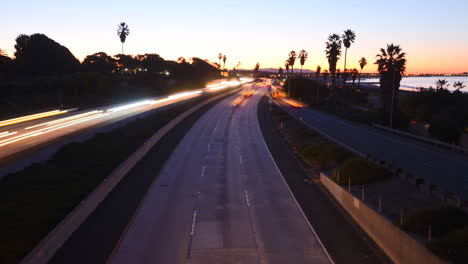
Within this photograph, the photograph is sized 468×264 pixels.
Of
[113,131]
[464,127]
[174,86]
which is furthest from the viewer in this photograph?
[174,86]

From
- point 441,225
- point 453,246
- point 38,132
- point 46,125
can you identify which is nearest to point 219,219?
point 441,225

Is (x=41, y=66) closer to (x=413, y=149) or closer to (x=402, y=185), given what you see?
(x=413, y=149)

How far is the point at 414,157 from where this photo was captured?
3094 cm

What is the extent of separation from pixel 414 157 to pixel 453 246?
19.5 m

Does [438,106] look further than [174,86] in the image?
No

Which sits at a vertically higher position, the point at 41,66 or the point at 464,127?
the point at 41,66

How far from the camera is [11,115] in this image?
52.7 metres

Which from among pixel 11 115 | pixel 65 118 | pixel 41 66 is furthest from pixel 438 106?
pixel 41 66

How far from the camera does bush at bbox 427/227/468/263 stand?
12.2 meters

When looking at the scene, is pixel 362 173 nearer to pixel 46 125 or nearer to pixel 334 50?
pixel 46 125

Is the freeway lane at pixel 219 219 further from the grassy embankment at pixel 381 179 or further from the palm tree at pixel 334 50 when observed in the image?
the palm tree at pixel 334 50

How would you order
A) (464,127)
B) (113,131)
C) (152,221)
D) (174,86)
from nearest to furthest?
(152,221) → (113,131) → (464,127) → (174,86)

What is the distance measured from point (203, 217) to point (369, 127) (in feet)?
→ 121

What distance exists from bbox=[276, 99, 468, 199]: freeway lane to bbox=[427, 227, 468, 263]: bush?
7705 millimetres
